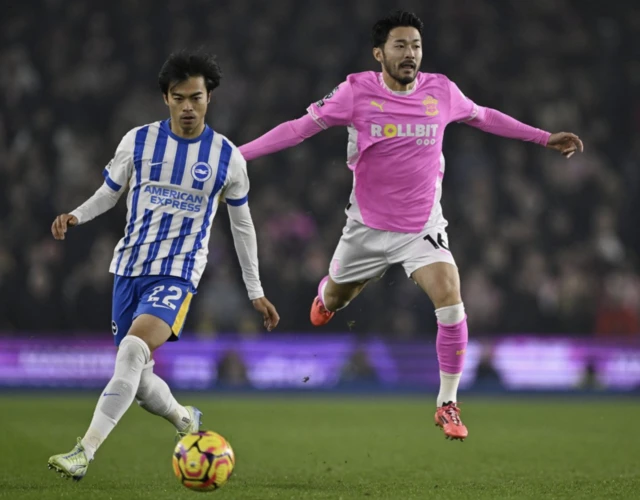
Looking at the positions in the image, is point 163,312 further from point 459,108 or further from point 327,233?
point 327,233

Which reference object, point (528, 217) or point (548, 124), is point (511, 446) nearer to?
point (528, 217)

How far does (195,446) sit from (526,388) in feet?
31.3

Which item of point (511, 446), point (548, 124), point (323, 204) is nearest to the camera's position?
point (511, 446)

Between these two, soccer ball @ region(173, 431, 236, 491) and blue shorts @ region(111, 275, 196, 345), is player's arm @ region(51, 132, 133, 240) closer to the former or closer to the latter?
blue shorts @ region(111, 275, 196, 345)

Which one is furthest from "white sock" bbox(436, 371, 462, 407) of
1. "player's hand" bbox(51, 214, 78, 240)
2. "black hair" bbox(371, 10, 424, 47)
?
"player's hand" bbox(51, 214, 78, 240)

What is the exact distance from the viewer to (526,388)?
1500 centimetres

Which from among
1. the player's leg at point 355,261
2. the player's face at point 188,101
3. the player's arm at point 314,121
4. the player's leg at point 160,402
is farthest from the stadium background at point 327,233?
the player's face at point 188,101

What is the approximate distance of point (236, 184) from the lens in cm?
694

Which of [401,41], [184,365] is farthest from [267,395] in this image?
[401,41]

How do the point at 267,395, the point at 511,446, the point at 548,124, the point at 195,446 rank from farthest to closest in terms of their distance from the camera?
the point at 548,124
the point at 267,395
the point at 511,446
the point at 195,446

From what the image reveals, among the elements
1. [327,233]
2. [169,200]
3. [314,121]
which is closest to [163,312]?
[169,200]

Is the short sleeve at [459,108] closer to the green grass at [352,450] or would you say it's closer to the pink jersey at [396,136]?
the pink jersey at [396,136]

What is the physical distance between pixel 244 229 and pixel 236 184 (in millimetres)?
278

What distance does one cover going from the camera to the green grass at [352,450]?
660 centimetres
